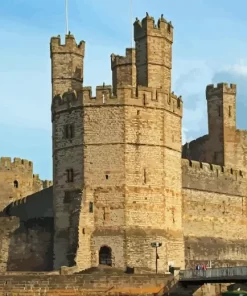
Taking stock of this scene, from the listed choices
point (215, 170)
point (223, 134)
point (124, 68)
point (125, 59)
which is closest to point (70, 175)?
point (124, 68)

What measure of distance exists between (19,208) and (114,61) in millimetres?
12878

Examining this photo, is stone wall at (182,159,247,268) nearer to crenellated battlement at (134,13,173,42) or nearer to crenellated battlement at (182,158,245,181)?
crenellated battlement at (182,158,245,181)

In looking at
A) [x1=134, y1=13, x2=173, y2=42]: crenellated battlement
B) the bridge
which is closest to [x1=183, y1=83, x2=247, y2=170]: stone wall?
[x1=134, y1=13, x2=173, y2=42]: crenellated battlement

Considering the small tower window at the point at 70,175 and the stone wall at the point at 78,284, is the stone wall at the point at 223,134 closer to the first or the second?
the small tower window at the point at 70,175

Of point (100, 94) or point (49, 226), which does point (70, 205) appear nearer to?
point (49, 226)

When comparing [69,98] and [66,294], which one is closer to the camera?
[66,294]

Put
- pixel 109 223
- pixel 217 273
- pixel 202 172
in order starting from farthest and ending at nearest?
pixel 202 172 < pixel 109 223 < pixel 217 273

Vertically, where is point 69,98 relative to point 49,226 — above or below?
above

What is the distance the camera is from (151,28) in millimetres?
55750

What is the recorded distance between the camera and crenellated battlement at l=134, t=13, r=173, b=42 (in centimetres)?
5566

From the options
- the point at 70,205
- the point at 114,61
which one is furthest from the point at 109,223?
the point at 114,61

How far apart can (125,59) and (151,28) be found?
2467mm

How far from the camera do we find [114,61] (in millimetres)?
56906

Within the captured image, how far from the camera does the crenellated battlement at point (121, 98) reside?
173 feet
